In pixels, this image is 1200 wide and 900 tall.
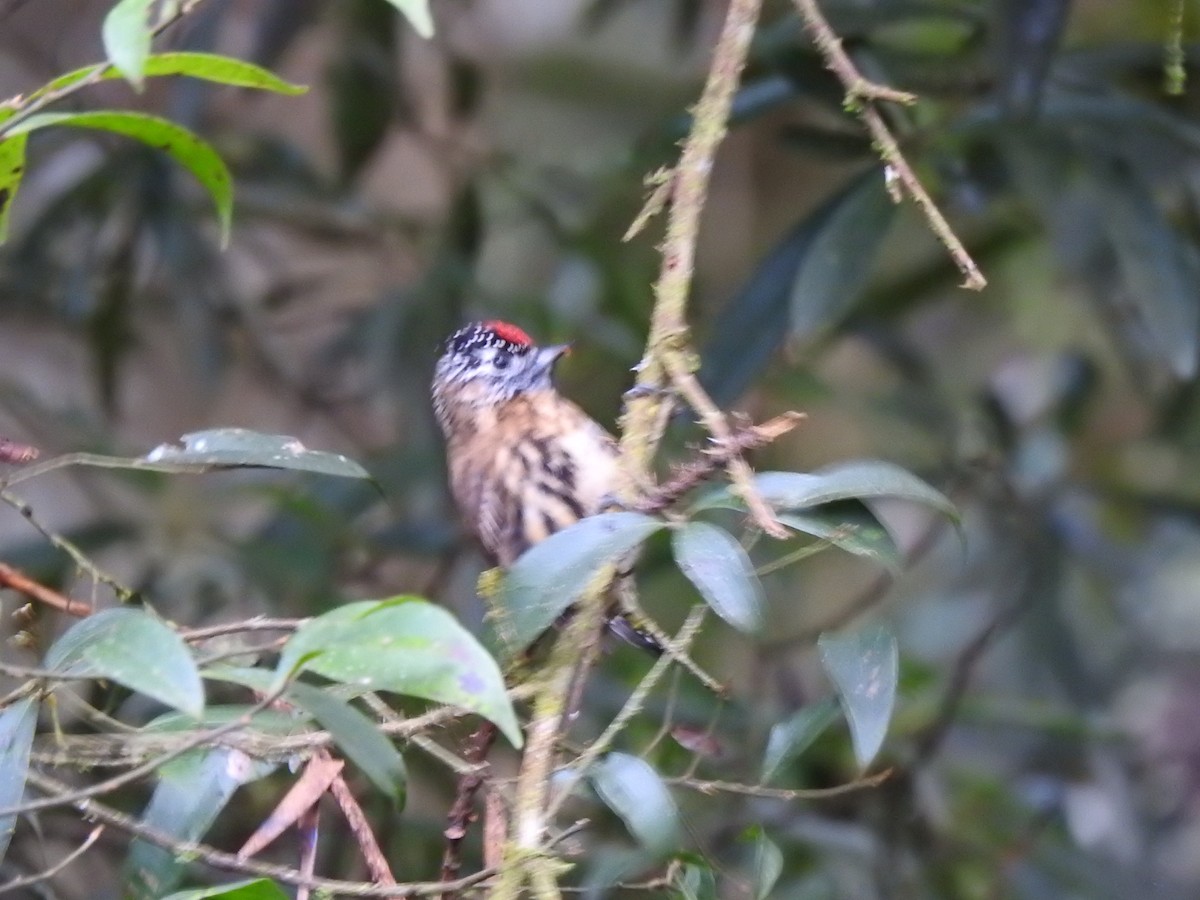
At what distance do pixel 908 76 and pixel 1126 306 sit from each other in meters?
0.67

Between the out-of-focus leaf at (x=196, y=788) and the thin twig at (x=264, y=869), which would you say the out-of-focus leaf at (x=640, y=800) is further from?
the out-of-focus leaf at (x=196, y=788)

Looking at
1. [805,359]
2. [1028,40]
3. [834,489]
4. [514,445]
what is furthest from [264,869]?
[805,359]

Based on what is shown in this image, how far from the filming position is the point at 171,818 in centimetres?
138

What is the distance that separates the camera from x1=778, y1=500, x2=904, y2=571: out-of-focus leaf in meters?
1.34

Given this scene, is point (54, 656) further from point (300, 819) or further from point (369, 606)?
point (369, 606)

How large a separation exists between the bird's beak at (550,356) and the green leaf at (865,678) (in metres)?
1.25

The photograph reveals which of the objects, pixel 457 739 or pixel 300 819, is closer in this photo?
pixel 300 819

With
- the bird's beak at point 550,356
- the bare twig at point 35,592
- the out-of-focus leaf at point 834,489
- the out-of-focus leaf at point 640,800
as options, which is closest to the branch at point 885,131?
the out-of-focus leaf at point 834,489

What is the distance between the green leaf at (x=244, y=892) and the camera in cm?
126

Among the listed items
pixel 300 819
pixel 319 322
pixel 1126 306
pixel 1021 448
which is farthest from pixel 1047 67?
pixel 319 322

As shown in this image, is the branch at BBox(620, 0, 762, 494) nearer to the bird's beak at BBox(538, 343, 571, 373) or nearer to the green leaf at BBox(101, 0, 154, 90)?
the green leaf at BBox(101, 0, 154, 90)

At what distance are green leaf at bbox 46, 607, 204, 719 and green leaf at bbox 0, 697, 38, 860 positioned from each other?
144mm

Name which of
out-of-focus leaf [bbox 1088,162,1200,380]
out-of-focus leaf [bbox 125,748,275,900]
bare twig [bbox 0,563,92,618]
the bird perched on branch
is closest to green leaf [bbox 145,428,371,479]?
bare twig [bbox 0,563,92,618]

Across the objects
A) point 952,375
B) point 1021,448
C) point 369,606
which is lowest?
point 952,375
